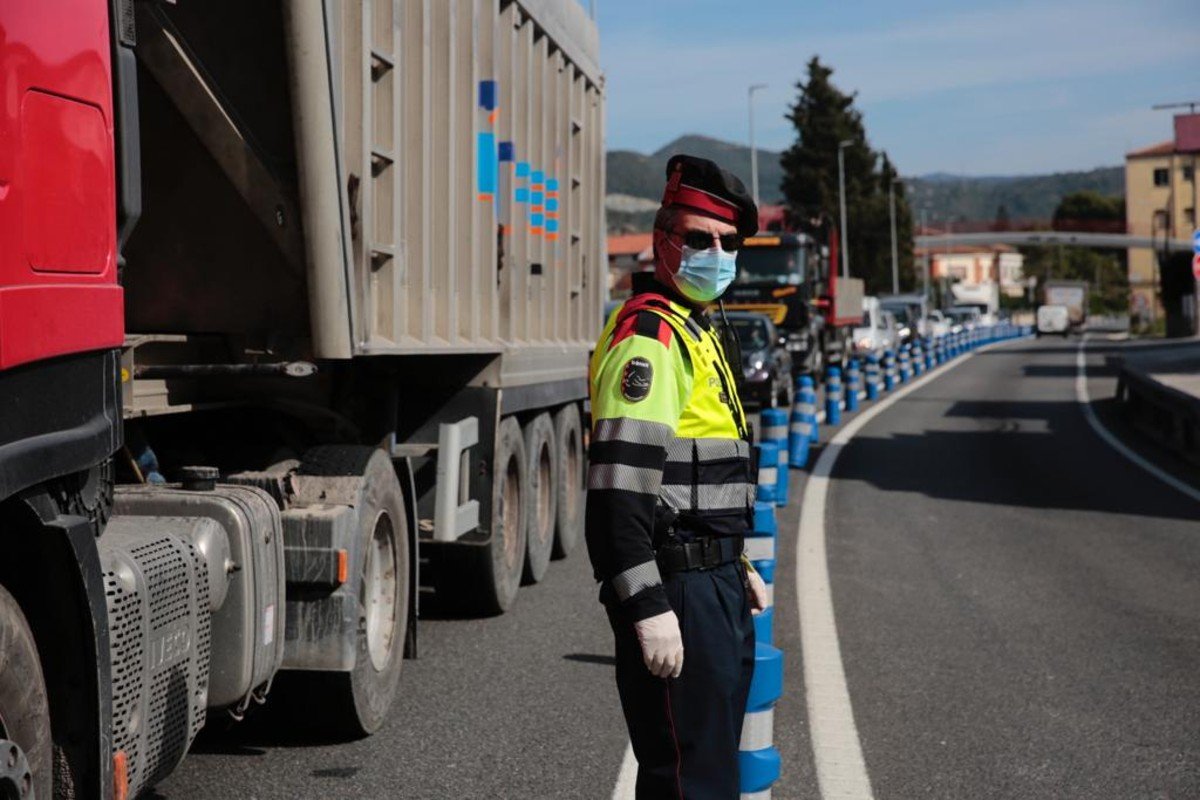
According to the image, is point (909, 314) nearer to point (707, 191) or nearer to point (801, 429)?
point (801, 429)

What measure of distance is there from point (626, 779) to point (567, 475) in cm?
581

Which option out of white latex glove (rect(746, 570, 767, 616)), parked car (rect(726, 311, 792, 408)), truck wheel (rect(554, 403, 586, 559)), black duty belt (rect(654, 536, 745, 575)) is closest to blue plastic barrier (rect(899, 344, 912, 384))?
parked car (rect(726, 311, 792, 408))

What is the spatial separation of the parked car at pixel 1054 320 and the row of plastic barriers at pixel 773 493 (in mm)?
50774

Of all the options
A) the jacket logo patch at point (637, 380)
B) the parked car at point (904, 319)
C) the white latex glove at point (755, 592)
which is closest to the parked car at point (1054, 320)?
the parked car at point (904, 319)

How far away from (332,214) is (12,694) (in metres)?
2.91

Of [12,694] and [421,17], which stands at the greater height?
[421,17]

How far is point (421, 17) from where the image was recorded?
7785 millimetres

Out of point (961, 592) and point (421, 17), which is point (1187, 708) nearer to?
point (961, 592)

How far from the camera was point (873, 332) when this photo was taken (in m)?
49.1

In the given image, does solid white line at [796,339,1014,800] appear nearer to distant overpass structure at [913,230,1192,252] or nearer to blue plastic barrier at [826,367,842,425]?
blue plastic barrier at [826,367,842,425]

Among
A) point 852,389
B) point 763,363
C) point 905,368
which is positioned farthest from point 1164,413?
point 905,368

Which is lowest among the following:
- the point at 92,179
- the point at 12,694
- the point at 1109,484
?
the point at 1109,484

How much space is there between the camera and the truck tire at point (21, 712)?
11.7 feet

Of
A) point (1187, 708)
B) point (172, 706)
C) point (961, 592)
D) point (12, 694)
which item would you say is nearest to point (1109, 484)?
point (961, 592)
